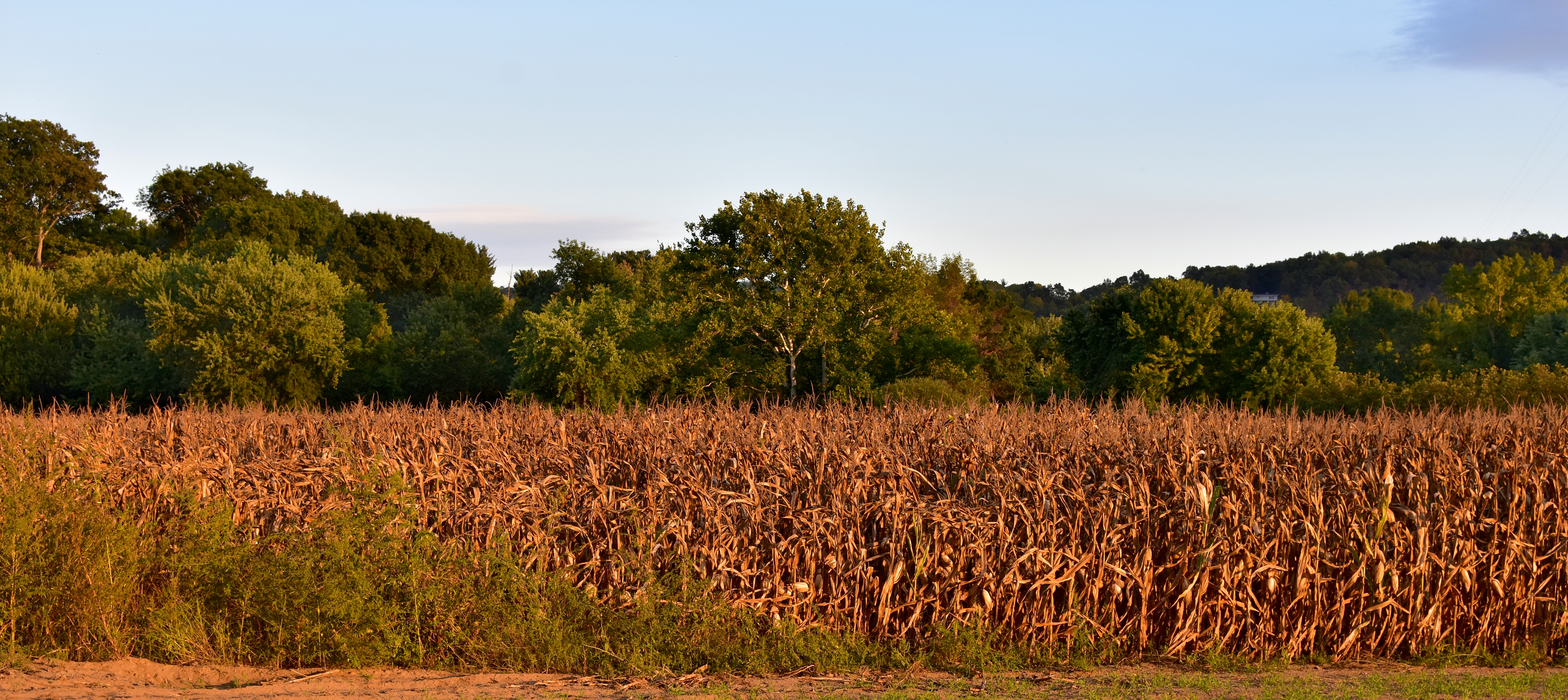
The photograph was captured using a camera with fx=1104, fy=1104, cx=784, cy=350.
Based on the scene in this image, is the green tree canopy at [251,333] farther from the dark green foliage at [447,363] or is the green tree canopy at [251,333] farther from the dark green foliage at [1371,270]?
the dark green foliage at [1371,270]

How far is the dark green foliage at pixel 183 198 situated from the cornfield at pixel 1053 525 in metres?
66.7

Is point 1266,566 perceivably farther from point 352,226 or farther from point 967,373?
point 352,226

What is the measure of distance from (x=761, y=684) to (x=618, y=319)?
3381cm

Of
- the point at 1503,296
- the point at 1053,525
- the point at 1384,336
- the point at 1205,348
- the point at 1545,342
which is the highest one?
the point at 1503,296

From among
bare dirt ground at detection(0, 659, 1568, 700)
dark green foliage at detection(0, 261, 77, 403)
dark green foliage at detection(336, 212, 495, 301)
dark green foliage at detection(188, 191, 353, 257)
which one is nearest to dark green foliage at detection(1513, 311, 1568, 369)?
bare dirt ground at detection(0, 659, 1568, 700)

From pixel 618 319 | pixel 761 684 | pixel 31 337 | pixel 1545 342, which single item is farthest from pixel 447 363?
pixel 761 684

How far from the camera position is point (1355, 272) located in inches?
3875

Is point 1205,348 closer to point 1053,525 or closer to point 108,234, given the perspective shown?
point 1053,525

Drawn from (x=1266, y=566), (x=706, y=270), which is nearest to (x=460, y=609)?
(x=1266, y=566)

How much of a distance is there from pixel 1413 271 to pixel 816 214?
→ 3319 inches

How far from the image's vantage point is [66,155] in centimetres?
5928

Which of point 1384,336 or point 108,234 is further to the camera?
point 108,234

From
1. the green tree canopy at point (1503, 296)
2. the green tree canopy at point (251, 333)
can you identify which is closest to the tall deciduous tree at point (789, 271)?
the green tree canopy at point (251, 333)

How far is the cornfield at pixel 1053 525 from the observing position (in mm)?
6922
